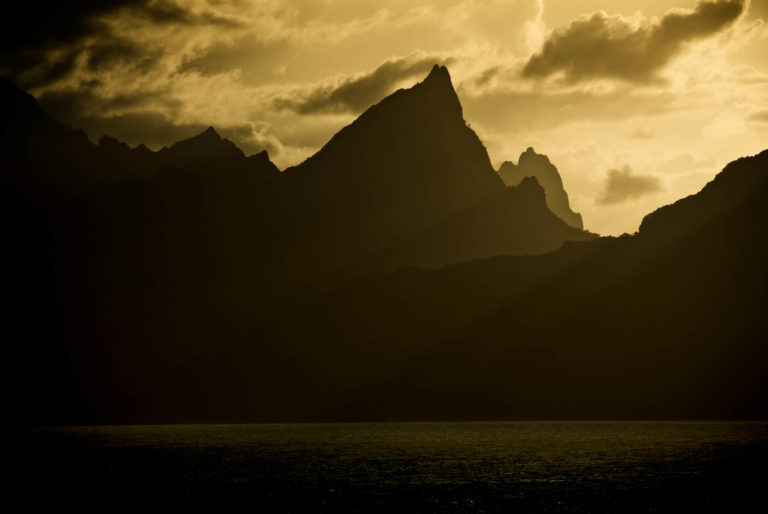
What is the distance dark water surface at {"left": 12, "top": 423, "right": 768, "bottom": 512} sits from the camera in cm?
6200

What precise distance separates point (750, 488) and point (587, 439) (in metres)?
82.1

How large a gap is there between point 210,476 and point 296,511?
28.9 metres

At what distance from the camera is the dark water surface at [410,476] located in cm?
6200

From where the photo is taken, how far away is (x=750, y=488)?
6850 centimetres

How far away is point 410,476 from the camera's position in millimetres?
82500

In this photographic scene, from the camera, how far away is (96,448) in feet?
445

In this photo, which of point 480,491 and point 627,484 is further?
point 627,484

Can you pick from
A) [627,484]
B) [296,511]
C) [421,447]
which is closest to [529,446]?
[421,447]

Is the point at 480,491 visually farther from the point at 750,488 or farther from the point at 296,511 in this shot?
the point at 750,488

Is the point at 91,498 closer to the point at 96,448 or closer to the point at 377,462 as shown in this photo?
the point at 377,462

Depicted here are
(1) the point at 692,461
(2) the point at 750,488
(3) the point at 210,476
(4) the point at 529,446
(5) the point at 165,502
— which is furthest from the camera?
(4) the point at 529,446

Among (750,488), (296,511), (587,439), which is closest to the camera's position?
(296,511)

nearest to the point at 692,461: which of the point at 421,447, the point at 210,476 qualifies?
the point at 421,447

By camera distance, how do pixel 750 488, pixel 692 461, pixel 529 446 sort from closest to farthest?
1. pixel 750 488
2. pixel 692 461
3. pixel 529 446
